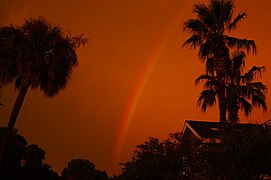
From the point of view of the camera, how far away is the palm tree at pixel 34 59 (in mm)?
21484

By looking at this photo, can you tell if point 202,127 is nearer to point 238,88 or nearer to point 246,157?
point 238,88

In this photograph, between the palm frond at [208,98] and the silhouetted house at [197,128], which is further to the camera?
the silhouetted house at [197,128]

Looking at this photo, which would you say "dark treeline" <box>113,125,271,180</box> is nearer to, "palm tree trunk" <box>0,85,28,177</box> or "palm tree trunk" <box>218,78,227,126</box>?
"palm tree trunk" <box>218,78,227,126</box>

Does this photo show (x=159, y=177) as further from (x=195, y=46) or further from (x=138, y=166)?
(x=195, y=46)

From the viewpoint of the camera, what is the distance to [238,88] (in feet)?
83.5

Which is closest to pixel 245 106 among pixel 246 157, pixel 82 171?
pixel 246 157

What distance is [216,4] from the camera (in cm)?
2505

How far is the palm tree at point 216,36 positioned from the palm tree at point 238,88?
4.32 ft

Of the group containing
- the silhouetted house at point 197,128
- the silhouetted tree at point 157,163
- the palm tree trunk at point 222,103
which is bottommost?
the silhouetted tree at point 157,163

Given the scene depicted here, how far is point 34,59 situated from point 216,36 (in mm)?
9856

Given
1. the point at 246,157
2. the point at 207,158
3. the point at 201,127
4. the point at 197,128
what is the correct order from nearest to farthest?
the point at 246,157 < the point at 207,158 < the point at 197,128 < the point at 201,127

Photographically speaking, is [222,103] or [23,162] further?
[23,162]

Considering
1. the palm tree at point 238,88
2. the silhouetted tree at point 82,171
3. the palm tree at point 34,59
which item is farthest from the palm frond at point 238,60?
the silhouetted tree at point 82,171

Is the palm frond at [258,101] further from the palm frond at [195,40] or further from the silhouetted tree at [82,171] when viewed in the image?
the silhouetted tree at [82,171]
